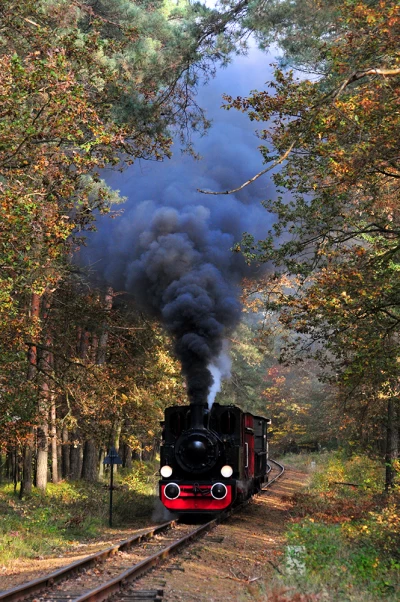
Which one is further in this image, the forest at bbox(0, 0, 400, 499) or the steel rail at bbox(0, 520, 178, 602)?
the forest at bbox(0, 0, 400, 499)

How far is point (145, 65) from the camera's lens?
13.7 meters

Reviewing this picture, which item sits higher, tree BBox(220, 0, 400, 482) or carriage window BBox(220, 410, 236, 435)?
tree BBox(220, 0, 400, 482)

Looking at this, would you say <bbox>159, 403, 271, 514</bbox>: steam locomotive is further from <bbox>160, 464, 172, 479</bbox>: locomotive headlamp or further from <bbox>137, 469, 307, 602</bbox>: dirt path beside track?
<bbox>137, 469, 307, 602</bbox>: dirt path beside track

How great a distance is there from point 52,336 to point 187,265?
19.8ft

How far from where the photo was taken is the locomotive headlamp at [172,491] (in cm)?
1495

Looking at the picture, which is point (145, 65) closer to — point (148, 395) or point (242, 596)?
point (242, 596)

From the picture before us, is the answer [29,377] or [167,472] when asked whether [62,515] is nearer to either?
[167,472]

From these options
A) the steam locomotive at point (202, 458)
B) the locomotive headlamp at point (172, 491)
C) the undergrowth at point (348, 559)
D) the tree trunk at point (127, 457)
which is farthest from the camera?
the tree trunk at point (127, 457)

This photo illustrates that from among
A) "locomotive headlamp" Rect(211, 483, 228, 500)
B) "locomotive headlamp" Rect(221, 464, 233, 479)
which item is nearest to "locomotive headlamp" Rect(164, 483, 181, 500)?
"locomotive headlamp" Rect(211, 483, 228, 500)

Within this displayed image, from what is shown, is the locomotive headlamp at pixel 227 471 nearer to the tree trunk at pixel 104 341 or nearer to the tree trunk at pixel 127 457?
the tree trunk at pixel 104 341

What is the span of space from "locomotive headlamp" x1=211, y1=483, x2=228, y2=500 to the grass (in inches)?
109

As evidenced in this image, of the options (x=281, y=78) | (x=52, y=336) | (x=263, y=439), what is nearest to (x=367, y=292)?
(x=281, y=78)

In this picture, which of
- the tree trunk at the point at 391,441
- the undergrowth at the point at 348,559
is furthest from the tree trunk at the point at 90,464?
the undergrowth at the point at 348,559

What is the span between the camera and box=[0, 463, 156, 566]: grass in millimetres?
12320
